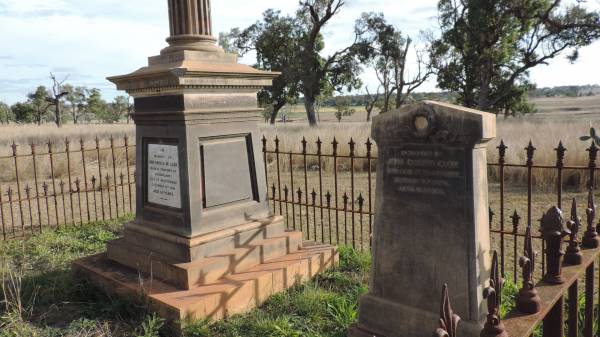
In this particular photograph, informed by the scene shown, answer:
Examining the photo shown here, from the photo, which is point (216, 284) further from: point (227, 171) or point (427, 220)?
point (427, 220)

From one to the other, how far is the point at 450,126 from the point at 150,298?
2.76 metres

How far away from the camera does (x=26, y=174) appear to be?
41.7 feet

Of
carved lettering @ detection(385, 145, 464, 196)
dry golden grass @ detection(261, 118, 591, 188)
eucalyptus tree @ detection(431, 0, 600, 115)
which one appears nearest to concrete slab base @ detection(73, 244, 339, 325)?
carved lettering @ detection(385, 145, 464, 196)

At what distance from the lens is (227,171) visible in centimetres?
453

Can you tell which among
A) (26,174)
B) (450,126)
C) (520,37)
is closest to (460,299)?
(450,126)

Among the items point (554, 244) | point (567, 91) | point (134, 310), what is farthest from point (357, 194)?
point (567, 91)

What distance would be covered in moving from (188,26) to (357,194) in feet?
20.1

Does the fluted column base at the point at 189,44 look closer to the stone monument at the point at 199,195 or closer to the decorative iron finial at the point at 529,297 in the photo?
the stone monument at the point at 199,195

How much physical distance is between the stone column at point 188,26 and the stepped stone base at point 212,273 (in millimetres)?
1892

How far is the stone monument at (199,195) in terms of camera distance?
4.05 metres

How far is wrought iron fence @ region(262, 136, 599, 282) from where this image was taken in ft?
17.2

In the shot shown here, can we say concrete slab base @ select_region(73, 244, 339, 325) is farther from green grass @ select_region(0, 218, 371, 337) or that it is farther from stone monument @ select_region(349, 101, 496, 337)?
stone monument @ select_region(349, 101, 496, 337)

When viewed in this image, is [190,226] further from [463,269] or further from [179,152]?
[463,269]

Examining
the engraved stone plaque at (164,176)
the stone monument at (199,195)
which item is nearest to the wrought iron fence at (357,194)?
the stone monument at (199,195)
